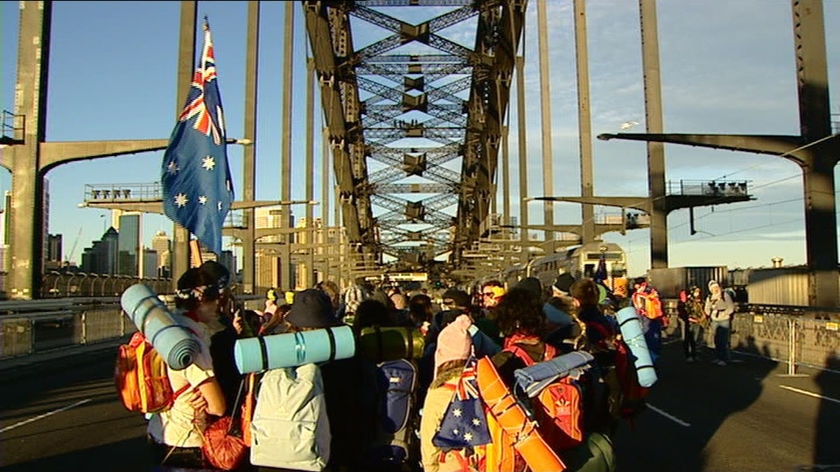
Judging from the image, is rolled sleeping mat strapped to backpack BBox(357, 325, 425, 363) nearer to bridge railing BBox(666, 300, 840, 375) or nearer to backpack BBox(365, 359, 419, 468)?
backpack BBox(365, 359, 419, 468)

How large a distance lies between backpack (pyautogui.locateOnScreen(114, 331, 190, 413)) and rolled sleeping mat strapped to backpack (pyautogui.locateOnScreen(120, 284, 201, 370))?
23 centimetres

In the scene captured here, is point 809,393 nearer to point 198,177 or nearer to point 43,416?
point 198,177

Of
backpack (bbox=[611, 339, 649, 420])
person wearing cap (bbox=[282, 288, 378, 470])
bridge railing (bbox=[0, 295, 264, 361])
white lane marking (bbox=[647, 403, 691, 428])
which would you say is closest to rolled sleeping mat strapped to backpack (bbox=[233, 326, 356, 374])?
person wearing cap (bbox=[282, 288, 378, 470])

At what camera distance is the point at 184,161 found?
7.09 metres

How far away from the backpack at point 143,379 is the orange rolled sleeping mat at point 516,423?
1.43 metres

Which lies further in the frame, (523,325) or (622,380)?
(622,380)

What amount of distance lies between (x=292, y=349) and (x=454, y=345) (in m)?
0.96

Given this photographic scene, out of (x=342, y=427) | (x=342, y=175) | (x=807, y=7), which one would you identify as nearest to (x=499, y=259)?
(x=342, y=175)

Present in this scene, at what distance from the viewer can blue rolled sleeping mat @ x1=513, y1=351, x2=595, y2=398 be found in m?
3.84

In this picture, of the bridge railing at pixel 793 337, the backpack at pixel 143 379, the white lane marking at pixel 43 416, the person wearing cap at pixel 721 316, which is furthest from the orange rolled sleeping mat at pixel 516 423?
the person wearing cap at pixel 721 316

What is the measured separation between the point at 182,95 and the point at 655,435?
1636 cm

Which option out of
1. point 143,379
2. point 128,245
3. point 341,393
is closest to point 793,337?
point 341,393

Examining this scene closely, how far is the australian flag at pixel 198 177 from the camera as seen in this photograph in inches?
272

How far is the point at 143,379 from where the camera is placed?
3691 millimetres
